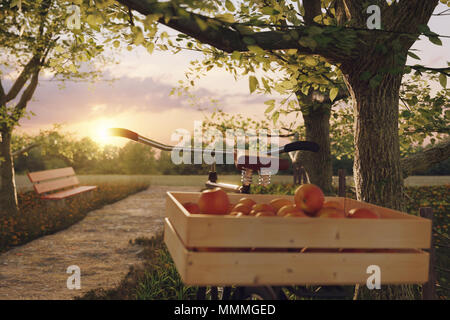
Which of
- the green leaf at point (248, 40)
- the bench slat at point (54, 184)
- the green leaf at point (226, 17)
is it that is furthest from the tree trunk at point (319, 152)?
the bench slat at point (54, 184)

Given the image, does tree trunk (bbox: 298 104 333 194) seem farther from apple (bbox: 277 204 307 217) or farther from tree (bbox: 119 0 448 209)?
apple (bbox: 277 204 307 217)

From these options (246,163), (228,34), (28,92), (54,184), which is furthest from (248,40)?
(54,184)

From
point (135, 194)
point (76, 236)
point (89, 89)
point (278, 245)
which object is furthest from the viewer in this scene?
point (135, 194)

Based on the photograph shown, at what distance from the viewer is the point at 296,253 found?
192cm

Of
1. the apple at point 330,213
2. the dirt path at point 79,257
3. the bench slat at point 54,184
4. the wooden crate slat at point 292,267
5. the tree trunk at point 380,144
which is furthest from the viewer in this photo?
the bench slat at point 54,184

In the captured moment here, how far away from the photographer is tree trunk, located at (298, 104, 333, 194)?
23.2ft

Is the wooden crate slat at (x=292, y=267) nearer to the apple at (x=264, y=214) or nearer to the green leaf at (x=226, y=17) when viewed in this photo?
the apple at (x=264, y=214)

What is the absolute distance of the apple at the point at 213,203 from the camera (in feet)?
6.94

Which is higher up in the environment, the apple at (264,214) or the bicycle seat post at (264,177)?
the bicycle seat post at (264,177)

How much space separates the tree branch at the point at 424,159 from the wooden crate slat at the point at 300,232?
321cm
